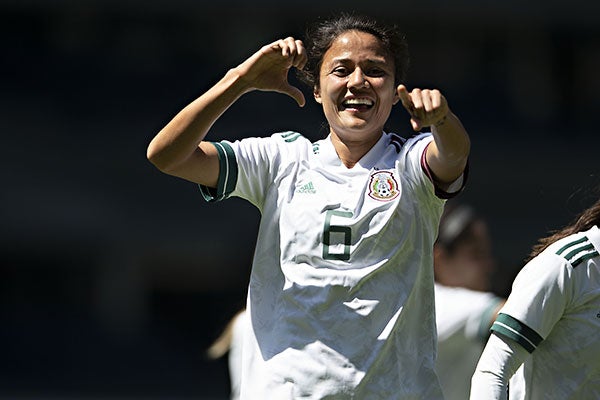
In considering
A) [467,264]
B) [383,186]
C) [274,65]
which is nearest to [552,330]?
[383,186]

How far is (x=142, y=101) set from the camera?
786 inches

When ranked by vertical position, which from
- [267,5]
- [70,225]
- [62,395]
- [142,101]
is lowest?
[62,395]

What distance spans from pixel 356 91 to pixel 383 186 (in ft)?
1.01

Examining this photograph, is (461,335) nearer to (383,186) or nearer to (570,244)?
(570,244)

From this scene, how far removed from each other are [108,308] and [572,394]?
1507cm

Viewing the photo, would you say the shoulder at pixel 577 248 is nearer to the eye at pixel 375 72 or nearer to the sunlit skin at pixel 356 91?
the sunlit skin at pixel 356 91

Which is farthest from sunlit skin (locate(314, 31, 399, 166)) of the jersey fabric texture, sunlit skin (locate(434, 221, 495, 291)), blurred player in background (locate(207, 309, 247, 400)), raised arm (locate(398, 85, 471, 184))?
blurred player in background (locate(207, 309, 247, 400))

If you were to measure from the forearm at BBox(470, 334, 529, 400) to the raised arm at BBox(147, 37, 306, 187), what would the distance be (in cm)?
100

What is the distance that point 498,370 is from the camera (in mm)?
3979

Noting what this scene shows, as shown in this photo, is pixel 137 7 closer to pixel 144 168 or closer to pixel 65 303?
pixel 144 168

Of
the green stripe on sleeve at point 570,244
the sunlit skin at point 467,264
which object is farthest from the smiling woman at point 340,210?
the sunlit skin at point 467,264

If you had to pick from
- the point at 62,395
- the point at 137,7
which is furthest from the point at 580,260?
the point at 137,7

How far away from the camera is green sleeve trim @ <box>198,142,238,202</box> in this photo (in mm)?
4016

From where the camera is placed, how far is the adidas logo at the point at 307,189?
158 inches
